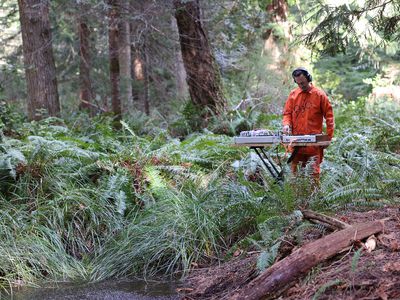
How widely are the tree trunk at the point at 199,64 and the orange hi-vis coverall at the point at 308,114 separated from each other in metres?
4.72

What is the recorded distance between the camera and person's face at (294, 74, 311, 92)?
6.56m

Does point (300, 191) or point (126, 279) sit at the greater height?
point (300, 191)

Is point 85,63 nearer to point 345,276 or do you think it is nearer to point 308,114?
point 308,114

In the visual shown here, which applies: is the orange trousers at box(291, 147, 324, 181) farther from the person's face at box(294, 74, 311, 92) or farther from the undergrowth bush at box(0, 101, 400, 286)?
the person's face at box(294, 74, 311, 92)

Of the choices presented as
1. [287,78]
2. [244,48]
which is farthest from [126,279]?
[244,48]

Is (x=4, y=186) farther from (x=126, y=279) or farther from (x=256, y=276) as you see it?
(x=256, y=276)

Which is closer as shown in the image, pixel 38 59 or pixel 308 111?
pixel 308 111

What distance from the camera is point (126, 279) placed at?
5.47 metres

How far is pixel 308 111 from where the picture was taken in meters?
6.78

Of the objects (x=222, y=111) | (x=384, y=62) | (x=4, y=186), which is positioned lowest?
(x=4, y=186)

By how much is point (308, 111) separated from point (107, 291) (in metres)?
3.56

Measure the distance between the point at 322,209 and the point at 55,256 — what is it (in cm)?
315

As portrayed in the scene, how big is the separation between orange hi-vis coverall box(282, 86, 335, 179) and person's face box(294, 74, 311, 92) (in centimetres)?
7

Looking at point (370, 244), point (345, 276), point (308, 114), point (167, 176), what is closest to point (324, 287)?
point (345, 276)
